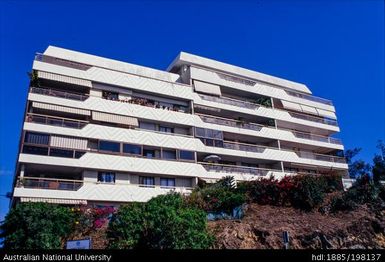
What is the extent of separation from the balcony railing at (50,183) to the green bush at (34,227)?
700cm

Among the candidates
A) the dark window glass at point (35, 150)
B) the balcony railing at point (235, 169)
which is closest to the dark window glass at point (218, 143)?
the balcony railing at point (235, 169)

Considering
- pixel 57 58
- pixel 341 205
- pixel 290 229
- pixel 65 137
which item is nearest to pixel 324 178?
pixel 341 205

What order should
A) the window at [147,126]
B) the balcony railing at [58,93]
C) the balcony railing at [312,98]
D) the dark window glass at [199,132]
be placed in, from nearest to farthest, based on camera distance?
the balcony railing at [58,93] < the window at [147,126] < the dark window glass at [199,132] < the balcony railing at [312,98]

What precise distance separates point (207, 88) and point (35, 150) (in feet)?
64.5

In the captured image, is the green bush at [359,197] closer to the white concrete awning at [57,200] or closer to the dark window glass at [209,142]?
the dark window glass at [209,142]

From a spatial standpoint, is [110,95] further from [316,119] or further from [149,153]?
[316,119]

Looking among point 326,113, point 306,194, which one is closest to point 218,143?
point 306,194

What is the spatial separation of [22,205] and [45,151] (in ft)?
30.7

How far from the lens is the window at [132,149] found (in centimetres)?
3092

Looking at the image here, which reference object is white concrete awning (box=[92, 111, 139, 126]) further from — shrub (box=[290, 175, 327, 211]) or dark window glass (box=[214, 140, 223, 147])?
shrub (box=[290, 175, 327, 211])

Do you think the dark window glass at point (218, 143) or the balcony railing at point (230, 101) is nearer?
the dark window glass at point (218, 143)

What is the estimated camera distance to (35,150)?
26859mm

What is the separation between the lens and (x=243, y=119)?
138 feet

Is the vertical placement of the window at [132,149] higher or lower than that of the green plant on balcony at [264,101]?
lower
